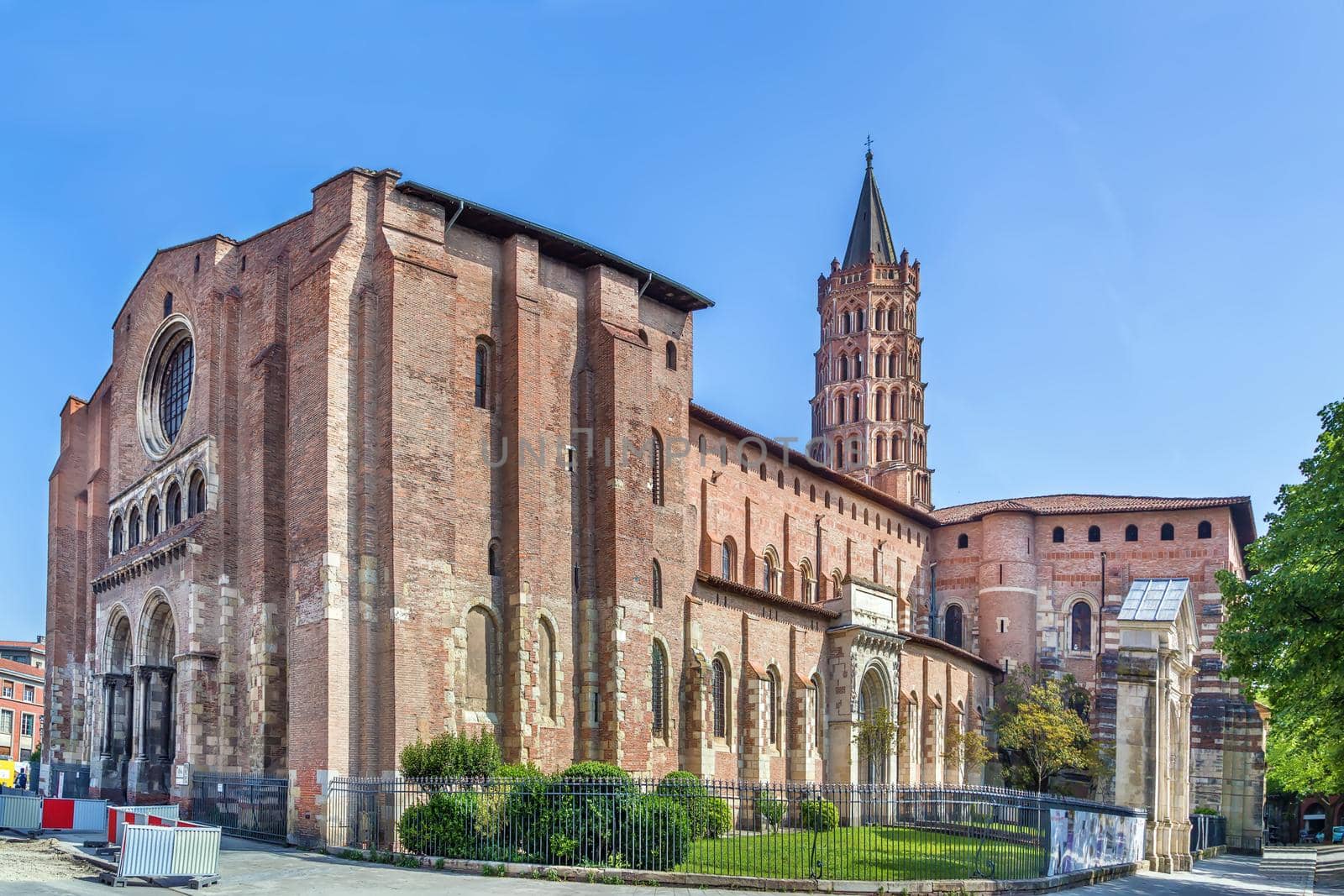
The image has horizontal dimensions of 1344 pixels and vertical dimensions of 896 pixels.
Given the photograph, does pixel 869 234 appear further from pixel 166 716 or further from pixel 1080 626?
pixel 166 716

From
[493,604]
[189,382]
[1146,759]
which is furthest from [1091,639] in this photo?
[189,382]

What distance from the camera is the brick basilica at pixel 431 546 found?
2773cm

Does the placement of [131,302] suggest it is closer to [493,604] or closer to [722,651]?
[493,604]

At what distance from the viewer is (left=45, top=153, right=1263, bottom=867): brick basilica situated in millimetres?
27734

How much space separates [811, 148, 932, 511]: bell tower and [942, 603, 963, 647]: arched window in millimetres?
10733

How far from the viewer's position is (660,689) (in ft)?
112

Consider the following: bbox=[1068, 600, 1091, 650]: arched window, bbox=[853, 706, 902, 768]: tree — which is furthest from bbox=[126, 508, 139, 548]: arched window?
bbox=[1068, 600, 1091, 650]: arched window

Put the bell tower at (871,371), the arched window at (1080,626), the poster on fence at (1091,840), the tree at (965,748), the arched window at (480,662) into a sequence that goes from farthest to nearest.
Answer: the bell tower at (871,371), the arched window at (1080,626), the tree at (965,748), the arched window at (480,662), the poster on fence at (1091,840)

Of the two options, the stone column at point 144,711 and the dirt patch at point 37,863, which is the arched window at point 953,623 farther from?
the dirt patch at point 37,863

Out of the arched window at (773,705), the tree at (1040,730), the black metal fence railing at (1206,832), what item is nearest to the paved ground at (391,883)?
the black metal fence railing at (1206,832)

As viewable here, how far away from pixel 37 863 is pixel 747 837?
12160mm

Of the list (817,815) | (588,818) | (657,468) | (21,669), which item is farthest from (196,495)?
(21,669)

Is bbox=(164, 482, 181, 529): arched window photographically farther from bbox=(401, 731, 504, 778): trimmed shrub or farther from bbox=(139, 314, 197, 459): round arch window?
bbox=(401, 731, 504, 778): trimmed shrub

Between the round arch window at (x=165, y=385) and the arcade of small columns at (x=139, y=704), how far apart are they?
5.16 metres
